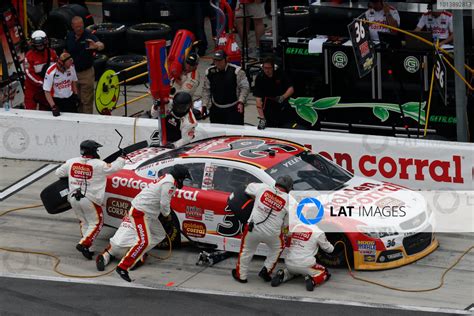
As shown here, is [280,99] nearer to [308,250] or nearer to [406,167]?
[406,167]

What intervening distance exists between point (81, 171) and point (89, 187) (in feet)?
0.72

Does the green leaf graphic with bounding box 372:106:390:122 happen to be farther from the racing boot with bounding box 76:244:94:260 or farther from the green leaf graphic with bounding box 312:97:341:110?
the racing boot with bounding box 76:244:94:260

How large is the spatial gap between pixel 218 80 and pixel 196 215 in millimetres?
3394

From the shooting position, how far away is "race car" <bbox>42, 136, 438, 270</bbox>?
1302 cm

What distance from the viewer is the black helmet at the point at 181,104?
14953 mm

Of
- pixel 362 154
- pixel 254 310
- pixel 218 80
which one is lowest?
pixel 254 310

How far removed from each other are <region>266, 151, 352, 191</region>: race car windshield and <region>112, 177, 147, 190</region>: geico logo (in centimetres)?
161

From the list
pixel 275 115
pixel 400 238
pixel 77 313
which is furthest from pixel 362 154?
pixel 77 313

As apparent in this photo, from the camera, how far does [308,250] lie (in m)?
12.7

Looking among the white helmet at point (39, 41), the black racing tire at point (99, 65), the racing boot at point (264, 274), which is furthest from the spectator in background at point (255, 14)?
the racing boot at point (264, 274)

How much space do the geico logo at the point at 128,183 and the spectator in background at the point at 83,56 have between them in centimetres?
446

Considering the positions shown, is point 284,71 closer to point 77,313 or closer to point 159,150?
point 159,150

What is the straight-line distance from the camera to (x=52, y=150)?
17.6 meters

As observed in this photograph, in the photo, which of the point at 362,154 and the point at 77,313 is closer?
the point at 77,313
